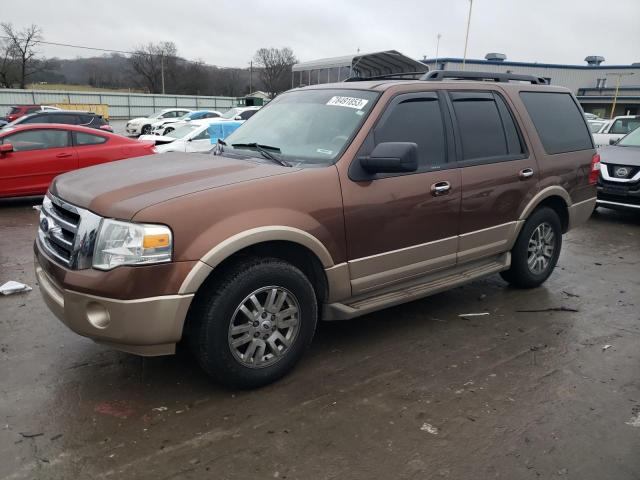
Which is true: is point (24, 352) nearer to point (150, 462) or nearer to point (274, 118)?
point (150, 462)

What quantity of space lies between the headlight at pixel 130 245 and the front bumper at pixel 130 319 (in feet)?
0.67

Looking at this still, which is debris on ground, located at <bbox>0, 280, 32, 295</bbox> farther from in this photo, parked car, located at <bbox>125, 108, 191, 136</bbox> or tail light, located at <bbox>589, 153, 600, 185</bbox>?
parked car, located at <bbox>125, 108, 191, 136</bbox>

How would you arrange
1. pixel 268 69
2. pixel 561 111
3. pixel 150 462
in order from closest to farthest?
1. pixel 150 462
2. pixel 561 111
3. pixel 268 69

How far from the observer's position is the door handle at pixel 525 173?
15.2 ft

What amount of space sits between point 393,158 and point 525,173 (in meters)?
1.86

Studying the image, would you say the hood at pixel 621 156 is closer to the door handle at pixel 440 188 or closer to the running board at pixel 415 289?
the running board at pixel 415 289

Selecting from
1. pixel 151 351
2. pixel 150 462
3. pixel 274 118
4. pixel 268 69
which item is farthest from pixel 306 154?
pixel 268 69

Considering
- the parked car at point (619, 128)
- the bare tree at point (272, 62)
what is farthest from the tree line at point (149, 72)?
the parked car at point (619, 128)

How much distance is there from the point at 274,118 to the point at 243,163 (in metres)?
0.91

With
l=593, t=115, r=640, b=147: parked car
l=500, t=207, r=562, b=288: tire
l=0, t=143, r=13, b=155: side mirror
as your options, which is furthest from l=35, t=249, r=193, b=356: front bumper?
l=593, t=115, r=640, b=147: parked car

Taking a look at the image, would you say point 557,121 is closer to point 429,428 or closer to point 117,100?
point 429,428

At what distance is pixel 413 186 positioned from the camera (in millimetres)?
3818

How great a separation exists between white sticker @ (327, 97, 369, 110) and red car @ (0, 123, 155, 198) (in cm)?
698

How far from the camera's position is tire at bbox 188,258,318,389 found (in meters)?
3.02
